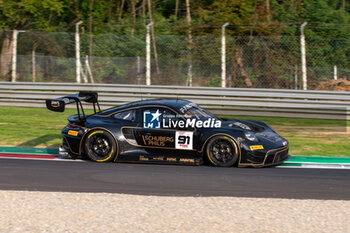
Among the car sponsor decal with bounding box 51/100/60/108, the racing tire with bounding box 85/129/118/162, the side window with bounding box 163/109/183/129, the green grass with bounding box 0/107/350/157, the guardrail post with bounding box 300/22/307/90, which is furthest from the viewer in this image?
the guardrail post with bounding box 300/22/307/90

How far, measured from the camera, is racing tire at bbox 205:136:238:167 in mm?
8195

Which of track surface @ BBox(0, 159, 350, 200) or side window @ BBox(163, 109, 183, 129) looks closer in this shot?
track surface @ BBox(0, 159, 350, 200)

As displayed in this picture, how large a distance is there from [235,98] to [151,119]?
236 inches

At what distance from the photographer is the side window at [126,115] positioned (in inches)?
349

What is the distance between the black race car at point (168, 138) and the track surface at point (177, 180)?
189mm

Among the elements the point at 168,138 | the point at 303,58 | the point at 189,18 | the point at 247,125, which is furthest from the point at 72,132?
the point at 189,18

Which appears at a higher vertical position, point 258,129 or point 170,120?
point 170,120

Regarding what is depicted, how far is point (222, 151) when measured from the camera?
8320mm

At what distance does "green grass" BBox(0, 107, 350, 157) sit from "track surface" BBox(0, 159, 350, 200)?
196 centimetres

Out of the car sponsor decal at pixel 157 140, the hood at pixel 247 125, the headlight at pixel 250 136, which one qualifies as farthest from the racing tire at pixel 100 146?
the headlight at pixel 250 136

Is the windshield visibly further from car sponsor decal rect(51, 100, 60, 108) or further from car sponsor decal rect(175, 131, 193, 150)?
car sponsor decal rect(51, 100, 60, 108)

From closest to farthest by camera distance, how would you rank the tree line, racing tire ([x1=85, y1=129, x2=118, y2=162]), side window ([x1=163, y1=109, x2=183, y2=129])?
side window ([x1=163, y1=109, x2=183, y2=129]), racing tire ([x1=85, y1=129, x2=118, y2=162]), the tree line

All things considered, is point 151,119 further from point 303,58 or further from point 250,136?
point 303,58

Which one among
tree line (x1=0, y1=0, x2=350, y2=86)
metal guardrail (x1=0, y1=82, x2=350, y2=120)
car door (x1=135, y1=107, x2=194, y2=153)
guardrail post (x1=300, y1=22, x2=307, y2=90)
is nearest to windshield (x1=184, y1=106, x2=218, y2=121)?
car door (x1=135, y1=107, x2=194, y2=153)
